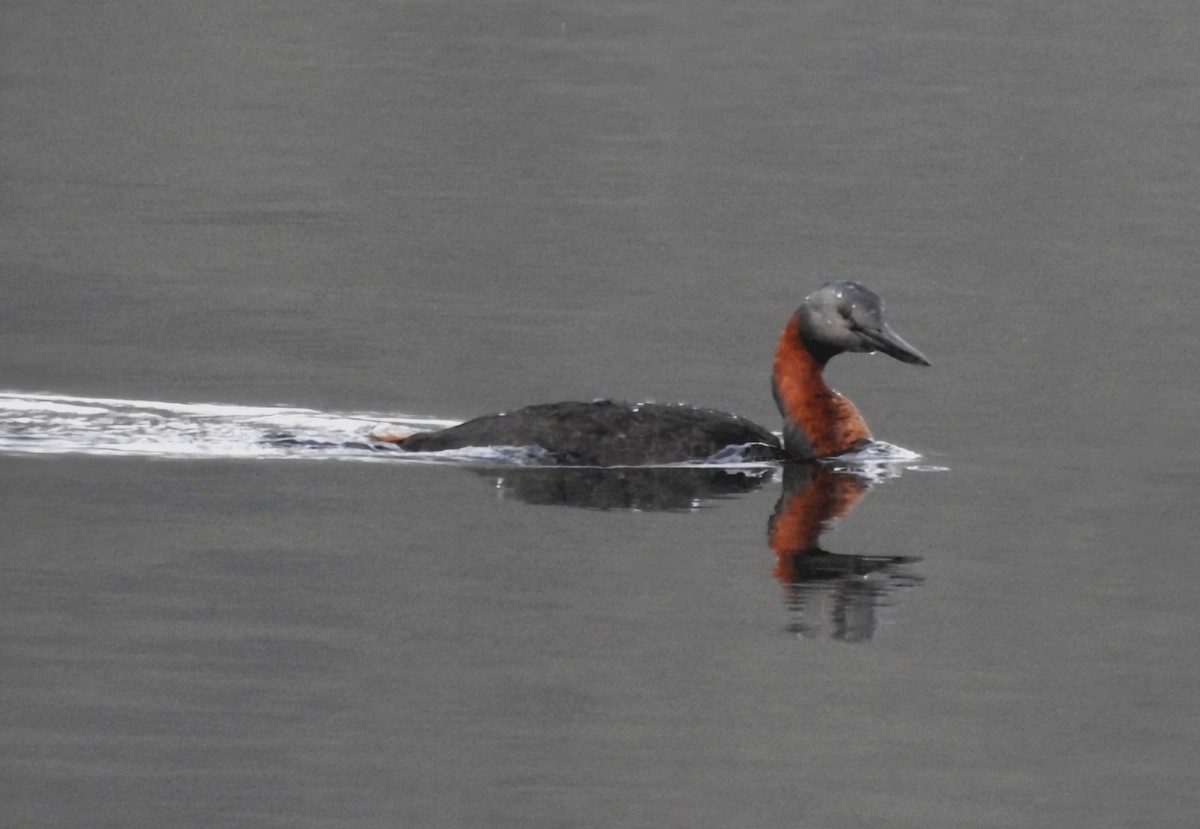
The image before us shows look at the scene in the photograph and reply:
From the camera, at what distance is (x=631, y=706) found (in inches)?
301

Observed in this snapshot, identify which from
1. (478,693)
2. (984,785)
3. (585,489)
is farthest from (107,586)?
(984,785)

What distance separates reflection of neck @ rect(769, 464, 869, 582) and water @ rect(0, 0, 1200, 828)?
0.03m

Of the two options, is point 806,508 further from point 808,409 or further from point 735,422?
point 808,409

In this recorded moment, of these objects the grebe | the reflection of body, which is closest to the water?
the reflection of body

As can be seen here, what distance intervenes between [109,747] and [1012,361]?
8126mm

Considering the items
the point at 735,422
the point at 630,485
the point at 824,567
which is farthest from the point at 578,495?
the point at 824,567

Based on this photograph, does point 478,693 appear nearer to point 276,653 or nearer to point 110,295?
point 276,653

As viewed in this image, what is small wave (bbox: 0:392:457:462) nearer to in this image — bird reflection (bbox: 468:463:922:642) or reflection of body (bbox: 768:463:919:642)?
bird reflection (bbox: 468:463:922:642)

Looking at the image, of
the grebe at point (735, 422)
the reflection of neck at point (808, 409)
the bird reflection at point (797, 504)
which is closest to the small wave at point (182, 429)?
the grebe at point (735, 422)

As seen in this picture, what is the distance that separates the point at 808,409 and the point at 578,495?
1459 mm

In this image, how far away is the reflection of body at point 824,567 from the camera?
8711 millimetres

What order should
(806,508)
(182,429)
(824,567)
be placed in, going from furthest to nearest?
1. (182,429)
2. (806,508)
3. (824,567)

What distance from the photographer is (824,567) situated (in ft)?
30.8

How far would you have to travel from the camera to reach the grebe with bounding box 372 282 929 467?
11.0 m
